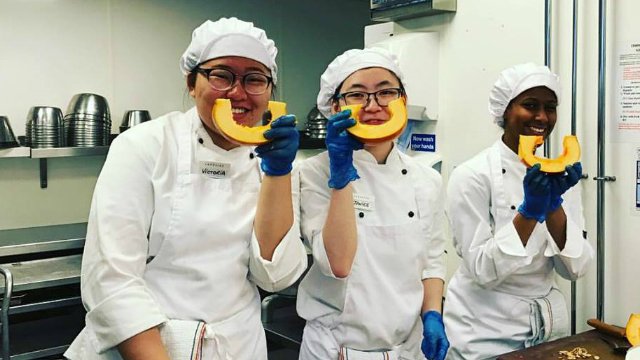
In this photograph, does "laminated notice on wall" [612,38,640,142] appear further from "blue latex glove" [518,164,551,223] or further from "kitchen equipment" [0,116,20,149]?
"kitchen equipment" [0,116,20,149]

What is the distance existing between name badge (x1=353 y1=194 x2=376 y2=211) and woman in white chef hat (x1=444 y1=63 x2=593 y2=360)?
39cm

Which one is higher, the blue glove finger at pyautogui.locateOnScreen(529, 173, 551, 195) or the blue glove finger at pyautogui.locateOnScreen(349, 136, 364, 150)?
the blue glove finger at pyautogui.locateOnScreen(349, 136, 364, 150)

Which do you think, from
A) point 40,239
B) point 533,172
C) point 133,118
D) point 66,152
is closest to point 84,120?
point 66,152

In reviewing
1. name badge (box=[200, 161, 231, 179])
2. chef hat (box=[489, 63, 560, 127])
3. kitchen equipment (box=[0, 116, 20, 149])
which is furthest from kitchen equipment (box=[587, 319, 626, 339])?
kitchen equipment (box=[0, 116, 20, 149])

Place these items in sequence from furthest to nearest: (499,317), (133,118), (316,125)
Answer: (316,125), (133,118), (499,317)

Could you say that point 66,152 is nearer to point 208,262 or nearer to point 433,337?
point 208,262

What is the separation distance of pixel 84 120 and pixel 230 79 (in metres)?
2.25

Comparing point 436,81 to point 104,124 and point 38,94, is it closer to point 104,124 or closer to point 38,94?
point 104,124

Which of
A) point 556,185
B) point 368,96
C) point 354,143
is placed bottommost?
point 556,185

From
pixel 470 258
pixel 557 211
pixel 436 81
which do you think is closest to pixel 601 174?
pixel 557 211

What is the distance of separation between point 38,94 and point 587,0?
298cm

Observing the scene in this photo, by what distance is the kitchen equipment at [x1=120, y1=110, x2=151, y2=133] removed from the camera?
11.3 ft

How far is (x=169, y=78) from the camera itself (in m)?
3.90

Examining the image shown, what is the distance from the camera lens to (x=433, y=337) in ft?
4.75
